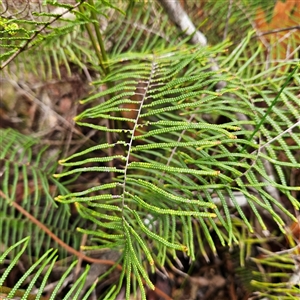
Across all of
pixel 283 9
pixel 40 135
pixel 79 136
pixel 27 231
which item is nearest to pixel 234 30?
pixel 283 9

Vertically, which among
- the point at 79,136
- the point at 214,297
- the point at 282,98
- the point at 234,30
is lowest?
the point at 214,297

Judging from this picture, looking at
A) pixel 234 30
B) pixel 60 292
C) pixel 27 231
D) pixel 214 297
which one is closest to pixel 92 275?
pixel 60 292

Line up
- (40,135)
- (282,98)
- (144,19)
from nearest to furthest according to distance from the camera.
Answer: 1. (282,98)
2. (144,19)
3. (40,135)

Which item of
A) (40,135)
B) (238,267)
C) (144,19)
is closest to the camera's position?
(238,267)

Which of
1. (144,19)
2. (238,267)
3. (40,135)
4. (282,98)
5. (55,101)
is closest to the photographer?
(282,98)

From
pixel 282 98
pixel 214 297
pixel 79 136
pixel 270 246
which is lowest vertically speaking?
pixel 214 297

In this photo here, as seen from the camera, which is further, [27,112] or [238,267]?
[27,112]

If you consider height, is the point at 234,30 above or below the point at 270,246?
above

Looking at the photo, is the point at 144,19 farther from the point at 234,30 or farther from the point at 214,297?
the point at 214,297

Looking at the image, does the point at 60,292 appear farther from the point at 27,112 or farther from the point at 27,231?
the point at 27,112
